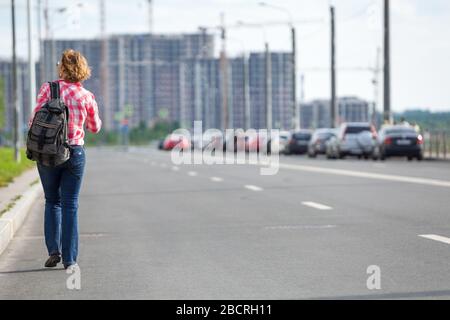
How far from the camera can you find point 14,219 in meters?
14.5

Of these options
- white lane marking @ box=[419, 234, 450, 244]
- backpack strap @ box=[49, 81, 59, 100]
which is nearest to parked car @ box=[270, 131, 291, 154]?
white lane marking @ box=[419, 234, 450, 244]

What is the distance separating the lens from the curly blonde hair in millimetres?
10156

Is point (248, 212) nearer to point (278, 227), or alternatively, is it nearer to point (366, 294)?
point (278, 227)

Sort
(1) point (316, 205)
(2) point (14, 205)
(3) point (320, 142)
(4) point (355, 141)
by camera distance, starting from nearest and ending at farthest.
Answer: (2) point (14, 205)
(1) point (316, 205)
(4) point (355, 141)
(3) point (320, 142)

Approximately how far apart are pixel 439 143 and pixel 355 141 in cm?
383

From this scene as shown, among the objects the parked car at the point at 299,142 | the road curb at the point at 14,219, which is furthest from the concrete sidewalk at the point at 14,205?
the parked car at the point at 299,142

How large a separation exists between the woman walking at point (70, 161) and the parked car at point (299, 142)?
56.6 m

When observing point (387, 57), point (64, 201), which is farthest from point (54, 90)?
point (387, 57)

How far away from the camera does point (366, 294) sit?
829 cm

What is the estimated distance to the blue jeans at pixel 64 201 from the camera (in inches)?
401

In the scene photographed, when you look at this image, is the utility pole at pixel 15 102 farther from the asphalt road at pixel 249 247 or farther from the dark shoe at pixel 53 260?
the dark shoe at pixel 53 260

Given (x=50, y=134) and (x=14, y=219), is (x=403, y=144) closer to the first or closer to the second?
→ (x=14, y=219)

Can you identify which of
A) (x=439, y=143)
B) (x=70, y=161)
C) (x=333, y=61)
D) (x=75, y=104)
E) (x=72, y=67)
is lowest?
(x=439, y=143)

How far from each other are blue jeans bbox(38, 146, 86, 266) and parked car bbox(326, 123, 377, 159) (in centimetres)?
4183
